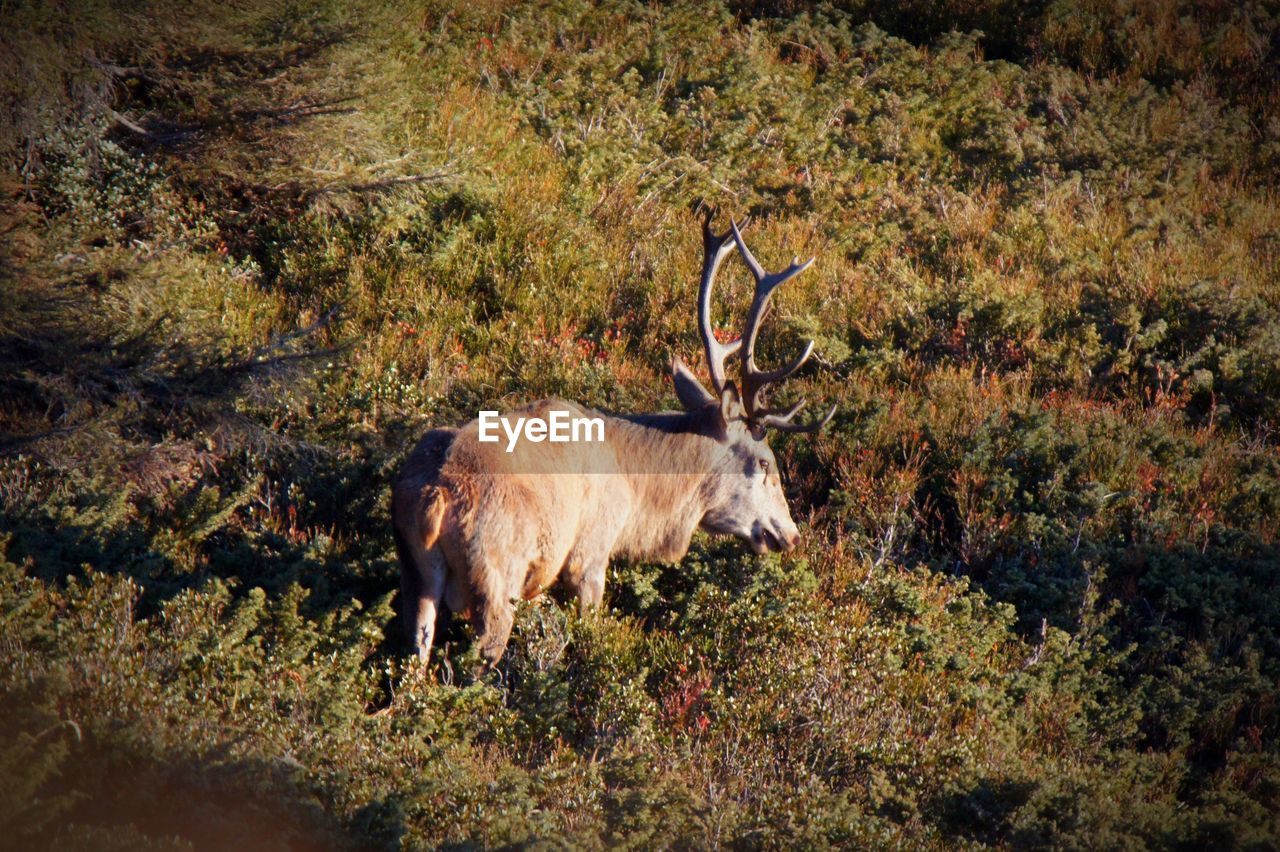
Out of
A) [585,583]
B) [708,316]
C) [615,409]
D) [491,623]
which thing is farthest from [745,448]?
[491,623]

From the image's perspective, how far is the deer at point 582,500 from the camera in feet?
20.5

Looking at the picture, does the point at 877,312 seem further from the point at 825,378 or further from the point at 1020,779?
the point at 1020,779

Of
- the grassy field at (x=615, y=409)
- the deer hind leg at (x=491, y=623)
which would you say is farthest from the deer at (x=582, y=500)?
the grassy field at (x=615, y=409)

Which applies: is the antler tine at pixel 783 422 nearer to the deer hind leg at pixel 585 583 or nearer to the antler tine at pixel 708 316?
the antler tine at pixel 708 316

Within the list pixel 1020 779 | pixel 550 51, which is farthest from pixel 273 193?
pixel 1020 779

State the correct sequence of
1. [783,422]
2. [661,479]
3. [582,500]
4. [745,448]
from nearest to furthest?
[582,500] < [661,479] < [783,422] < [745,448]

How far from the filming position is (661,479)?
7.87m

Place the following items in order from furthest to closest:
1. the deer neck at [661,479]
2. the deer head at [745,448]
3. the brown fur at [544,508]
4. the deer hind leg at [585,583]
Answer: the deer head at [745,448]
the deer neck at [661,479]
the deer hind leg at [585,583]
the brown fur at [544,508]

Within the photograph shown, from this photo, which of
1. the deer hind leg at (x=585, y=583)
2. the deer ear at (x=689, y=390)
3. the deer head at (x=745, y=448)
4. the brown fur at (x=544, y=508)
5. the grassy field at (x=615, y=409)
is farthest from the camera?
the deer ear at (x=689, y=390)

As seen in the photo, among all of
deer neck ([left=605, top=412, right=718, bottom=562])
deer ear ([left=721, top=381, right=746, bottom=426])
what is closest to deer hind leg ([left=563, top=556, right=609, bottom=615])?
deer neck ([left=605, top=412, right=718, bottom=562])

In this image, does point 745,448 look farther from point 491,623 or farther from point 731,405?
point 491,623

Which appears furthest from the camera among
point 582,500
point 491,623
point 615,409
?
point 615,409

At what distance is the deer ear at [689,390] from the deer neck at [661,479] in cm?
26

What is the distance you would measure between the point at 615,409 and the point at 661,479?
2.31m
